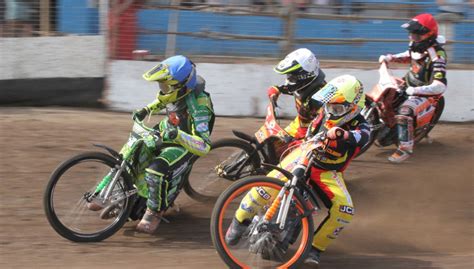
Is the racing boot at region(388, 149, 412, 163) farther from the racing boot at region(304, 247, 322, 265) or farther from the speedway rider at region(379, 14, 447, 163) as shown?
the racing boot at region(304, 247, 322, 265)

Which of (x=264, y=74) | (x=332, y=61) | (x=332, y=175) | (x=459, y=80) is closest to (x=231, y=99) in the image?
(x=264, y=74)

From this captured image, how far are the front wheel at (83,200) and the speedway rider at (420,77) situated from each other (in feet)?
12.6

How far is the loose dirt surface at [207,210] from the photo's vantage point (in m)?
5.88

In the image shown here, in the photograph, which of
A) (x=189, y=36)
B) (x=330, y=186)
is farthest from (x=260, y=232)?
(x=189, y=36)

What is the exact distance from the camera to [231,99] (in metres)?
9.88

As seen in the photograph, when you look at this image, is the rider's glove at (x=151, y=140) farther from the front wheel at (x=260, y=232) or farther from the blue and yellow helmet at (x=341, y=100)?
the blue and yellow helmet at (x=341, y=100)

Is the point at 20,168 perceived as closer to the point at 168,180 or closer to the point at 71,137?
the point at 71,137

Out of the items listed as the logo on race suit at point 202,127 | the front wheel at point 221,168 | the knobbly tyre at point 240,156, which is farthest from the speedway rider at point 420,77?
the logo on race suit at point 202,127

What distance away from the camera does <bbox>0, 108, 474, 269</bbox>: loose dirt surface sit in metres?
5.88

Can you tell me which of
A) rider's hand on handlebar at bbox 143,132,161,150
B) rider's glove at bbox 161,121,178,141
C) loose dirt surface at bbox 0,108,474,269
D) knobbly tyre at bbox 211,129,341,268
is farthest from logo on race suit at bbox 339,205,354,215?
rider's hand on handlebar at bbox 143,132,161,150

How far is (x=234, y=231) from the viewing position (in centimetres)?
553

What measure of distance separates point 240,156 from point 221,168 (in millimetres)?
235

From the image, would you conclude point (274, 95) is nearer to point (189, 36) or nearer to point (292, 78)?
point (292, 78)

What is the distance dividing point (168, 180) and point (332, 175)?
1487mm
